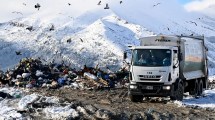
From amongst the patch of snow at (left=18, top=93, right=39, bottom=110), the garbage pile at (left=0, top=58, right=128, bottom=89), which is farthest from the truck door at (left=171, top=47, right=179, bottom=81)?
the garbage pile at (left=0, top=58, right=128, bottom=89)

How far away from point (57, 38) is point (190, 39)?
91.4 metres

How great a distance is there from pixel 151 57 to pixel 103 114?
5.04m

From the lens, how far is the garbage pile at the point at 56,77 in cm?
2886

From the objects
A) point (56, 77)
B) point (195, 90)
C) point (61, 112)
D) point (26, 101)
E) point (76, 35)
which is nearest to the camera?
point (61, 112)

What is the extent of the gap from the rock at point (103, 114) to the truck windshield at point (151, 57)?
4.09 metres

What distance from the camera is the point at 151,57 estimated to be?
20.3 meters

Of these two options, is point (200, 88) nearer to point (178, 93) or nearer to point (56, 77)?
point (178, 93)

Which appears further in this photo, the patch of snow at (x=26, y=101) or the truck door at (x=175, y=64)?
the truck door at (x=175, y=64)

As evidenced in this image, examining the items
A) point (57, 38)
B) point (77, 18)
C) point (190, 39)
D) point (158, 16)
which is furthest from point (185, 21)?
point (190, 39)

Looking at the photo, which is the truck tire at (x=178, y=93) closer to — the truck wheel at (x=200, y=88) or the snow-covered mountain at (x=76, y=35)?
the truck wheel at (x=200, y=88)

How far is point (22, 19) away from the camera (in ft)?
438

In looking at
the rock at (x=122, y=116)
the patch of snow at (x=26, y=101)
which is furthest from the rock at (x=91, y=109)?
the patch of snow at (x=26, y=101)

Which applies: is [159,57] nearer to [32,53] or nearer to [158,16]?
[32,53]

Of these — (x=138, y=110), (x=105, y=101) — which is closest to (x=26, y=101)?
(x=105, y=101)
